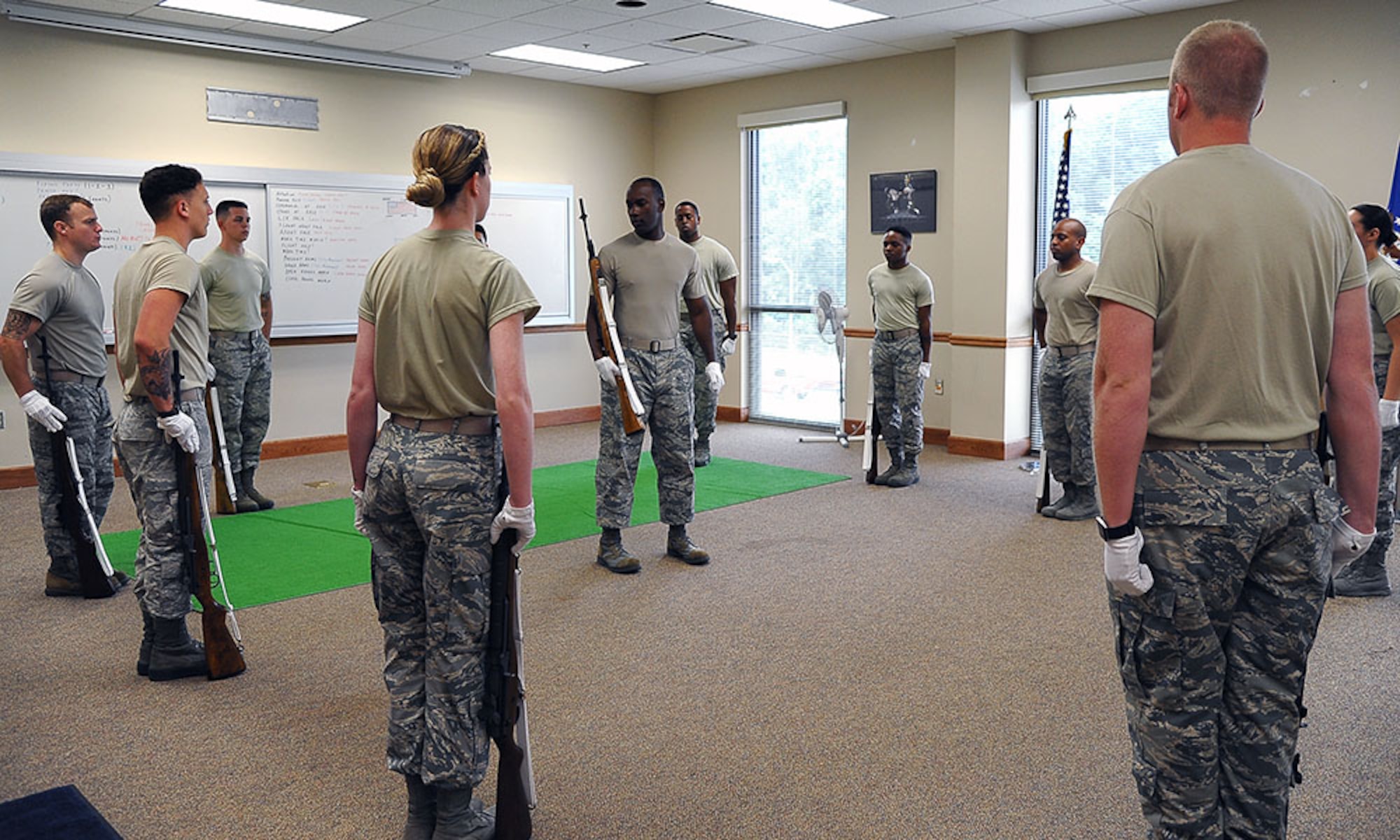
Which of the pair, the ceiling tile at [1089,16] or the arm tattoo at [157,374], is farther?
the ceiling tile at [1089,16]

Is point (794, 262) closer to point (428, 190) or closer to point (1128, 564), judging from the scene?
point (428, 190)

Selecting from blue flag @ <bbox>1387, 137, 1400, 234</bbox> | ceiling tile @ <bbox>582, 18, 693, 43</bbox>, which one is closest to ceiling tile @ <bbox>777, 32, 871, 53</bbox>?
ceiling tile @ <bbox>582, 18, 693, 43</bbox>

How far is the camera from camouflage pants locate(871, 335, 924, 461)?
21.8ft

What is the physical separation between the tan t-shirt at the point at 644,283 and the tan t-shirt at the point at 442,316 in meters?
2.31

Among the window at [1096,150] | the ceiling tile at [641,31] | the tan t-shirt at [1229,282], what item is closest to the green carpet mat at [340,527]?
the window at [1096,150]

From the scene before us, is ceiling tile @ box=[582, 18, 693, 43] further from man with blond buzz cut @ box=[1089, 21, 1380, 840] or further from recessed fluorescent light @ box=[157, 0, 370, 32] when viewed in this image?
man with blond buzz cut @ box=[1089, 21, 1380, 840]

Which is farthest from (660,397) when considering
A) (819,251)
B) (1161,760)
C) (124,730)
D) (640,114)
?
(640,114)

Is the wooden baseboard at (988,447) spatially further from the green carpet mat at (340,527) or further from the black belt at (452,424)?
the black belt at (452,424)

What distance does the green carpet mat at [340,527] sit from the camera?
→ 185 inches

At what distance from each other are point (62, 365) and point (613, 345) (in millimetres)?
2138

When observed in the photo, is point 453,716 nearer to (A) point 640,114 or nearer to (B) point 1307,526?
(B) point 1307,526

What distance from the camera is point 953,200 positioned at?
768cm

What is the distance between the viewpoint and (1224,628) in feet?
6.21

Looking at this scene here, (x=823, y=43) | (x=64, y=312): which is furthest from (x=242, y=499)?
(x=823, y=43)
